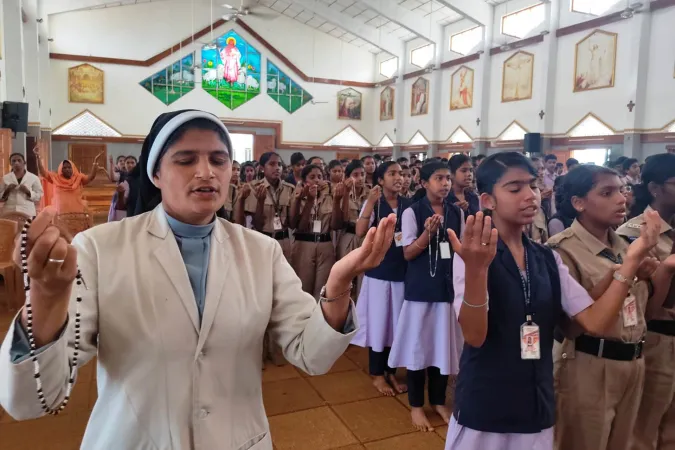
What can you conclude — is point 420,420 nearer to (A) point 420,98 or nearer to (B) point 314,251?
(B) point 314,251

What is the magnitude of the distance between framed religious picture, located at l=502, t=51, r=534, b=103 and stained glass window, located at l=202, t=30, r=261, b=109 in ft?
29.7

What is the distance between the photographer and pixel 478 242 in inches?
58.9

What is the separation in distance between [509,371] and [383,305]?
1.84 m

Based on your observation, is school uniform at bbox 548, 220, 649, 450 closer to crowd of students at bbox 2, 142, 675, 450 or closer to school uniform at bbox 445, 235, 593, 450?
crowd of students at bbox 2, 142, 675, 450

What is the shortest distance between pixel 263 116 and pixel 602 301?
1809 centimetres

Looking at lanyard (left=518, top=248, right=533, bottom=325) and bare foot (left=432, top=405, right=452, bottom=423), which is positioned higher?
lanyard (left=518, top=248, right=533, bottom=325)

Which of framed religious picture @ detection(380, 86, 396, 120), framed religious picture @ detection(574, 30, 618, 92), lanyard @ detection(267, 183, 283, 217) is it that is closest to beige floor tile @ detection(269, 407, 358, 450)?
lanyard @ detection(267, 183, 283, 217)

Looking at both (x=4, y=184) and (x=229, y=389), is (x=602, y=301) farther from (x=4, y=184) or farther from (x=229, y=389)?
(x=4, y=184)

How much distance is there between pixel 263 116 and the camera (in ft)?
62.2

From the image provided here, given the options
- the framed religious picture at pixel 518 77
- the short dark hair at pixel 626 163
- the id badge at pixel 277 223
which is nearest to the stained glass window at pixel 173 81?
the framed religious picture at pixel 518 77

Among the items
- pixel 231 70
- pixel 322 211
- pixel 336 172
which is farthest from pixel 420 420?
pixel 231 70

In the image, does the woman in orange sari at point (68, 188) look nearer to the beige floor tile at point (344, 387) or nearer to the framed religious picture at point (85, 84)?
the beige floor tile at point (344, 387)

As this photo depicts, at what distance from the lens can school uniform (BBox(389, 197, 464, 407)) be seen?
303cm

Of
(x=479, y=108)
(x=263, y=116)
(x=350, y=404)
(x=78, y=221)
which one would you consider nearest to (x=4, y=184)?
(x=78, y=221)
